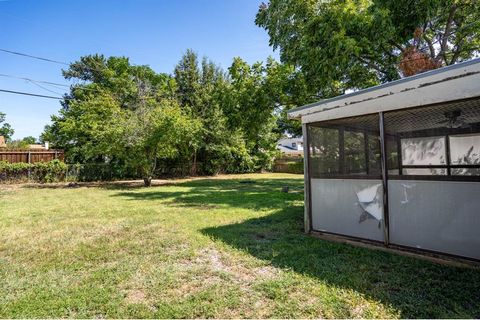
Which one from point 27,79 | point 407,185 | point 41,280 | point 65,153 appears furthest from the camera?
point 65,153

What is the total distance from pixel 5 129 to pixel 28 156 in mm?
36957

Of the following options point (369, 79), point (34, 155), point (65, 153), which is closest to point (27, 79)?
point (34, 155)

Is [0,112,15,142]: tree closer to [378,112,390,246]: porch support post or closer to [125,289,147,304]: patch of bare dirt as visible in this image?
[125,289,147,304]: patch of bare dirt

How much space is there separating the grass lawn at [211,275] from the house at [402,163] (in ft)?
1.22

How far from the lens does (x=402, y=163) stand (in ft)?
14.7

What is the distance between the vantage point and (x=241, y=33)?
12164 millimetres

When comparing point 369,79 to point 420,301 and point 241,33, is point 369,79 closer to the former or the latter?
point 241,33

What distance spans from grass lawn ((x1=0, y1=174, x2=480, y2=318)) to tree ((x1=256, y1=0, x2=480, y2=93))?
16.7ft

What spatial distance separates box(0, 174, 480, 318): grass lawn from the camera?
2.58 meters

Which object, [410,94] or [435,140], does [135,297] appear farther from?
[435,140]

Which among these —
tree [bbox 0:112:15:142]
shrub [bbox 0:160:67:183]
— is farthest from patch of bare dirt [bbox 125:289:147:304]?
tree [bbox 0:112:15:142]

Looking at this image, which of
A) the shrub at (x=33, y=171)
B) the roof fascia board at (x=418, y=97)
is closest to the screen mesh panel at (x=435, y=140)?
the roof fascia board at (x=418, y=97)

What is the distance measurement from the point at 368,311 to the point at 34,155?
59.1 ft

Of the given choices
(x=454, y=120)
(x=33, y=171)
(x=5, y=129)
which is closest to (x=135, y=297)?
(x=454, y=120)
